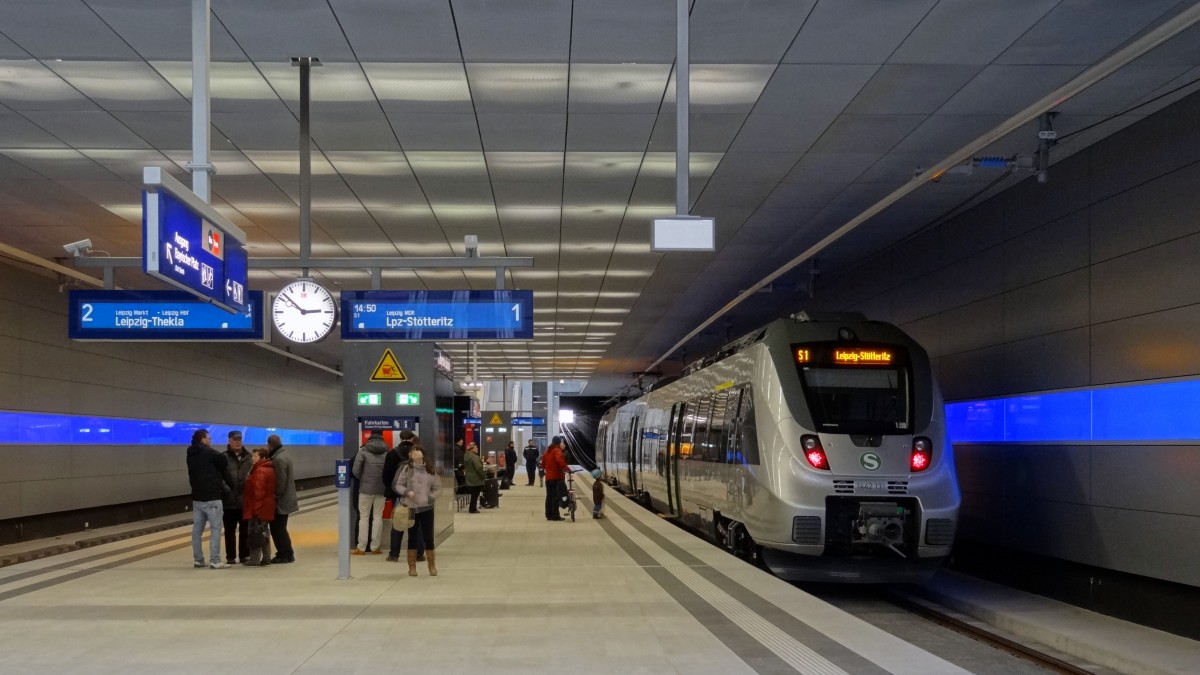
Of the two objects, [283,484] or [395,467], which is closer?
[283,484]

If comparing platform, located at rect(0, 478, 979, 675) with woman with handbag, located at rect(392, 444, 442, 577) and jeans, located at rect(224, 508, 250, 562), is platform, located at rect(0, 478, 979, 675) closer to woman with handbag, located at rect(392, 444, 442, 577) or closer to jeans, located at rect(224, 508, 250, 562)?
woman with handbag, located at rect(392, 444, 442, 577)

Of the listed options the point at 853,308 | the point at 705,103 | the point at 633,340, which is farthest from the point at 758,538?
the point at 633,340

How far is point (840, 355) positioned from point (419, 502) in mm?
4949

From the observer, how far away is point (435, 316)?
452 inches

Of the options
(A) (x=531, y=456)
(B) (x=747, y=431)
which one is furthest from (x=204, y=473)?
(A) (x=531, y=456)

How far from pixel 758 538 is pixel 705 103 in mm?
4998

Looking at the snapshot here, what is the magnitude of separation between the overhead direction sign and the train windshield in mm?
6135

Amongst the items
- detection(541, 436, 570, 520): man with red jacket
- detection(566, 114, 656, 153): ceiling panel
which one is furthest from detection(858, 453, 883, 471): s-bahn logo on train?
detection(541, 436, 570, 520): man with red jacket

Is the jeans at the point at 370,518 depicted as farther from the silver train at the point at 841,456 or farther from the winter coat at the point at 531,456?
the winter coat at the point at 531,456

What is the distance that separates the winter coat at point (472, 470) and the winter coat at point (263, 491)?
31.1 ft

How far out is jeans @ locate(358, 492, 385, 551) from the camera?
13.4m

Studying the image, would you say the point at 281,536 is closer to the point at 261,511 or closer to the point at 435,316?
the point at 261,511

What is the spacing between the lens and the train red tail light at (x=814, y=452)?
1122 centimetres

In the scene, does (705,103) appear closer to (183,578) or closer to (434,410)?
(434,410)
